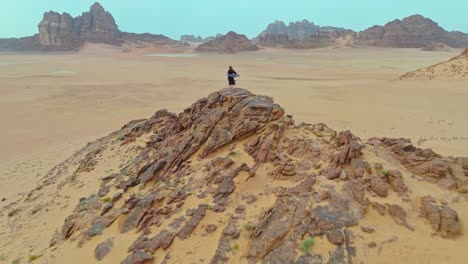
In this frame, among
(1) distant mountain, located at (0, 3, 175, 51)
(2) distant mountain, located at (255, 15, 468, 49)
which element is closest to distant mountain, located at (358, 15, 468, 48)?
(2) distant mountain, located at (255, 15, 468, 49)

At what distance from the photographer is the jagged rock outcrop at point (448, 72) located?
36000mm

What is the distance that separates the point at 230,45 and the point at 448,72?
101003mm

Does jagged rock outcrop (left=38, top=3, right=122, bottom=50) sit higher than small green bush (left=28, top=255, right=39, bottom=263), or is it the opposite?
jagged rock outcrop (left=38, top=3, right=122, bottom=50)

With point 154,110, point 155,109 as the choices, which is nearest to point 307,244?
point 154,110

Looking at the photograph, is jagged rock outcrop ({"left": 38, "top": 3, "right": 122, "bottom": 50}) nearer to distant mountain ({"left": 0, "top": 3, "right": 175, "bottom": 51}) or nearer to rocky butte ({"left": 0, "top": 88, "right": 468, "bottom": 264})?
distant mountain ({"left": 0, "top": 3, "right": 175, "bottom": 51})

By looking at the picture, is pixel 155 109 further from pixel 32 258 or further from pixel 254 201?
pixel 254 201

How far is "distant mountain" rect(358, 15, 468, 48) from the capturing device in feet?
448

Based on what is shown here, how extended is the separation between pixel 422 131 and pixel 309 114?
27.2 feet

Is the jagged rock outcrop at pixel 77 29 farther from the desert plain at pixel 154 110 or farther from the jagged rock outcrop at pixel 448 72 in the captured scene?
the jagged rock outcrop at pixel 448 72

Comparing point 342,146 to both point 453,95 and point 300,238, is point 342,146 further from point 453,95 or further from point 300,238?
point 453,95

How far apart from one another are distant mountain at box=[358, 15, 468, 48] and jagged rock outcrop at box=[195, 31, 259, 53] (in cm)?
4680

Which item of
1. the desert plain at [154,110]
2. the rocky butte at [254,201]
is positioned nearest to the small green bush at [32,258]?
the rocky butte at [254,201]

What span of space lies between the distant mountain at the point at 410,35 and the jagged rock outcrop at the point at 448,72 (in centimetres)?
10483

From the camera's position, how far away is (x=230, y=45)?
13238cm
